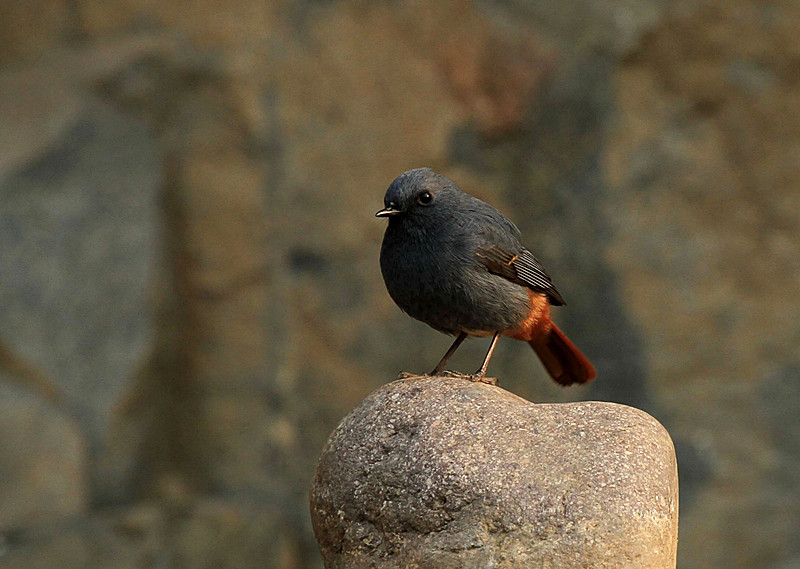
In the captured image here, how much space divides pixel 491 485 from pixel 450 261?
1.00m

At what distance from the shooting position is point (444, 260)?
4.20m

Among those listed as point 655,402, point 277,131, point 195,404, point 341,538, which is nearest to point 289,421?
point 195,404

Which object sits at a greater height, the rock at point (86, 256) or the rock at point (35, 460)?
the rock at point (86, 256)

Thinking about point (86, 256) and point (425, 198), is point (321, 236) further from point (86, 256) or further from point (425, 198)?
point (425, 198)

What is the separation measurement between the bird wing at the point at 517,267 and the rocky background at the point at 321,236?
1683 millimetres

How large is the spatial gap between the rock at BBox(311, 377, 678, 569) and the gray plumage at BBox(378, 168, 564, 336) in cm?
43

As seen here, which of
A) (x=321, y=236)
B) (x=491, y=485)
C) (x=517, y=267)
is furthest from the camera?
(x=321, y=236)

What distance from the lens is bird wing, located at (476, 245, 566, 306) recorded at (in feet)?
14.1

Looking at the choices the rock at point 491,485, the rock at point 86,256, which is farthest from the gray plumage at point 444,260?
the rock at point 86,256

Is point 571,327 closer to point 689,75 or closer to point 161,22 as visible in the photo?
point 689,75

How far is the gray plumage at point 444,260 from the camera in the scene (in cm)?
420

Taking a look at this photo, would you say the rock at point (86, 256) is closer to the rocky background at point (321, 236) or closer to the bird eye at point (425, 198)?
the rocky background at point (321, 236)

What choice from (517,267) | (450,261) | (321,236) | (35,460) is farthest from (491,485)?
(35,460)

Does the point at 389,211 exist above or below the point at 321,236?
below
